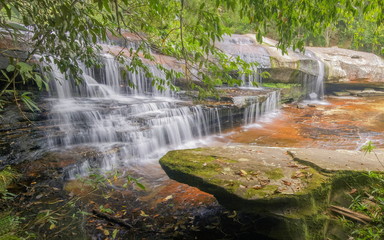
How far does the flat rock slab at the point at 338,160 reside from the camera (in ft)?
10.1

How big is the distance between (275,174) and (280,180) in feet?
0.50

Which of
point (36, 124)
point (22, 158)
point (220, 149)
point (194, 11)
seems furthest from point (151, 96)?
point (194, 11)

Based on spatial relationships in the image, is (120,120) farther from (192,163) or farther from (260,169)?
(260,169)

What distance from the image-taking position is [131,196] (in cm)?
405

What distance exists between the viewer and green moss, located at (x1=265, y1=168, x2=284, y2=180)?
297cm

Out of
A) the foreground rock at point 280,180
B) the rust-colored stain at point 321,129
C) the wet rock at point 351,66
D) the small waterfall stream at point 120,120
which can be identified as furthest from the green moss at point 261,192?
the wet rock at point 351,66

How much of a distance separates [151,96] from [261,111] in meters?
4.50

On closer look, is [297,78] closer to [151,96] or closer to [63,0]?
[151,96]

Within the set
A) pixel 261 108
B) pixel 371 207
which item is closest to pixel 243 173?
pixel 371 207

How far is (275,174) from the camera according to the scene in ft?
9.96

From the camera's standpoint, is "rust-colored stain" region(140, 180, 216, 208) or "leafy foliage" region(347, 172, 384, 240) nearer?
"leafy foliage" region(347, 172, 384, 240)

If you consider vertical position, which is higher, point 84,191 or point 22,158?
point 22,158

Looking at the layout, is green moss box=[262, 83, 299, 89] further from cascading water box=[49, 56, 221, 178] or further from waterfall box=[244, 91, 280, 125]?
cascading water box=[49, 56, 221, 178]

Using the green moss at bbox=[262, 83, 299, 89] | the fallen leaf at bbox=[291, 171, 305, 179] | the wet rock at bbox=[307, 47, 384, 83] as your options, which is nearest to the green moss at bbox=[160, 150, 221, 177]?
the fallen leaf at bbox=[291, 171, 305, 179]
